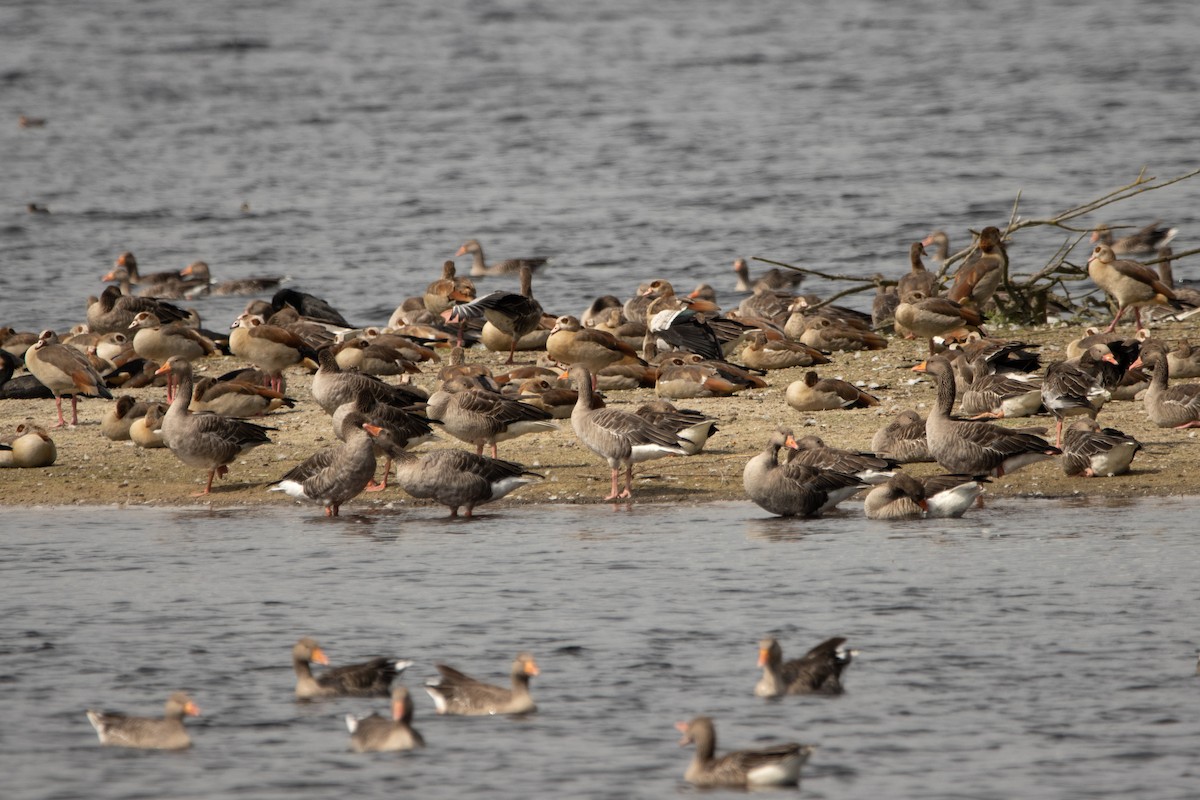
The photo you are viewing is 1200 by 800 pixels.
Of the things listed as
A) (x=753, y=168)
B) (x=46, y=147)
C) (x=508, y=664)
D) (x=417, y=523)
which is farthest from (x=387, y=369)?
(x=46, y=147)

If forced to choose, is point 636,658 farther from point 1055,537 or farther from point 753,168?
point 753,168

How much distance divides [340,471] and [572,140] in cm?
3838

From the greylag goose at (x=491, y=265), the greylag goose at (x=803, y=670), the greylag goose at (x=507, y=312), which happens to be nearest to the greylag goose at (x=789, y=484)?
the greylag goose at (x=803, y=670)

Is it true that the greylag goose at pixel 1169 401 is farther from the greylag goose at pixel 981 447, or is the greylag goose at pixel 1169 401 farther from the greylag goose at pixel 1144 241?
the greylag goose at pixel 1144 241

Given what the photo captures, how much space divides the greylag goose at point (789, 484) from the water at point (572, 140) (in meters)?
14.1

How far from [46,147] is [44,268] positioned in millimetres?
22527

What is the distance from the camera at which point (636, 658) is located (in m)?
11.8

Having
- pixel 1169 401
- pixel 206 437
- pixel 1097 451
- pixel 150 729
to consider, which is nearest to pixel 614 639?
pixel 150 729

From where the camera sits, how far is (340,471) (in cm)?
1570

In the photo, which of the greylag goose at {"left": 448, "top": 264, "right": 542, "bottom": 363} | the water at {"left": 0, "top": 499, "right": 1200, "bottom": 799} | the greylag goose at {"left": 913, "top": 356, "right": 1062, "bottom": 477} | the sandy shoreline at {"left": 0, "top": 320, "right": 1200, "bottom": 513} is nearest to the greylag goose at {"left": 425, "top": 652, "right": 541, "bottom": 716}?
the water at {"left": 0, "top": 499, "right": 1200, "bottom": 799}

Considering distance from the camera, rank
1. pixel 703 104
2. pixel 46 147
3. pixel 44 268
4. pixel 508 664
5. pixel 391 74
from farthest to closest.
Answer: pixel 391 74, pixel 703 104, pixel 46 147, pixel 44 268, pixel 508 664

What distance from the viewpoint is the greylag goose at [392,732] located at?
Result: 33.2 feet

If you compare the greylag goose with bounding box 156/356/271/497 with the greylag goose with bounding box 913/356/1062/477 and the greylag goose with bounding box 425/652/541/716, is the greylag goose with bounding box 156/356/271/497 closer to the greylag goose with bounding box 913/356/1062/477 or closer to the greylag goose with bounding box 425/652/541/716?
the greylag goose with bounding box 913/356/1062/477

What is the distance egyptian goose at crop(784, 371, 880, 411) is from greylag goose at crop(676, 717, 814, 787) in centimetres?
906
